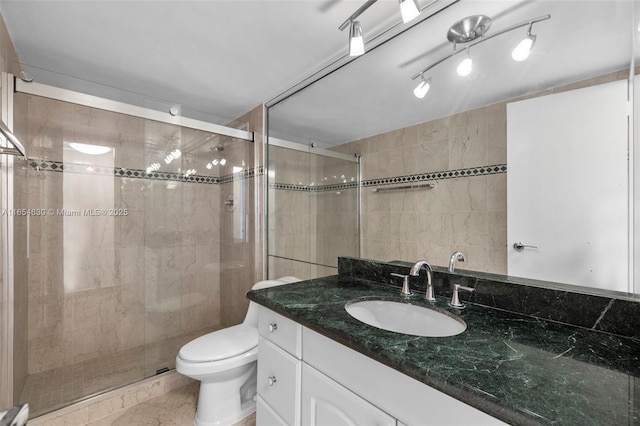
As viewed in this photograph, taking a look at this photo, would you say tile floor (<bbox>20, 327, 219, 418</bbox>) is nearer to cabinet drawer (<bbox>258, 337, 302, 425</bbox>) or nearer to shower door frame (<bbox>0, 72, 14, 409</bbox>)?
shower door frame (<bbox>0, 72, 14, 409</bbox>)

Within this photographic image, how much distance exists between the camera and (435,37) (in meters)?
1.35

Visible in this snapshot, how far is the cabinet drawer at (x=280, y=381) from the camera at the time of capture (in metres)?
1.03

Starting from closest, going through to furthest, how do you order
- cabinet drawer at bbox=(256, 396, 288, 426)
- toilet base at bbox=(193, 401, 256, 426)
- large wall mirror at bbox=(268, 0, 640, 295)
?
large wall mirror at bbox=(268, 0, 640, 295) → cabinet drawer at bbox=(256, 396, 288, 426) → toilet base at bbox=(193, 401, 256, 426)

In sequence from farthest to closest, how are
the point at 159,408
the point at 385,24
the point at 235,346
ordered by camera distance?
the point at 159,408
the point at 235,346
the point at 385,24

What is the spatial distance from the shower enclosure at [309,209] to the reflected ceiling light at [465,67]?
27.8 inches

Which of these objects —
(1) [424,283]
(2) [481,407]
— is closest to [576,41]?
(1) [424,283]

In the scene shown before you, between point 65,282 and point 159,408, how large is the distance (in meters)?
1.19

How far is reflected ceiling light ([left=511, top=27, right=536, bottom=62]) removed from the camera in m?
1.06

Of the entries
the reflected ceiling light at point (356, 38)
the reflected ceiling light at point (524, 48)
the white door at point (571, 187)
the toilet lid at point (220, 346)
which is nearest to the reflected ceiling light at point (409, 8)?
the reflected ceiling light at point (356, 38)

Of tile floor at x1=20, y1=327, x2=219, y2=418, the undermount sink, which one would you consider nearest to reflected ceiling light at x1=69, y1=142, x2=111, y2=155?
tile floor at x1=20, y1=327, x2=219, y2=418

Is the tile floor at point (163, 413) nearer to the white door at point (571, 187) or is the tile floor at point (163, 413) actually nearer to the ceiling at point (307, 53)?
the white door at point (571, 187)

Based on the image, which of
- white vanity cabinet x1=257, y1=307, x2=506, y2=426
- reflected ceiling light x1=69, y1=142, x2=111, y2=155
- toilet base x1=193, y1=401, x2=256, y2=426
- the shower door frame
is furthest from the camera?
reflected ceiling light x1=69, y1=142, x2=111, y2=155

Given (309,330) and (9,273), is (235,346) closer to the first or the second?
(309,330)

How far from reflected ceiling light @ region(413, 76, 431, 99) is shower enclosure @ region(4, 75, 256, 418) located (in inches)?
61.2
